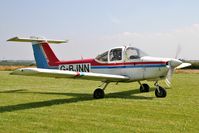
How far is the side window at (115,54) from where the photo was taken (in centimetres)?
1245

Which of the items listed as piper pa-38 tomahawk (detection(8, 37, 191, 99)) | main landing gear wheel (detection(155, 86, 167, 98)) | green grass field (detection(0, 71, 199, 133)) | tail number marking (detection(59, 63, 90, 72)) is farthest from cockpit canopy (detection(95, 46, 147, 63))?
green grass field (detection(0, 71, 199, 133))

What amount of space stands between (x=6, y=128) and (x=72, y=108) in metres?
2.93

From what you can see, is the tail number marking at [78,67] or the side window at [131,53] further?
the tail number marking at [78,67]

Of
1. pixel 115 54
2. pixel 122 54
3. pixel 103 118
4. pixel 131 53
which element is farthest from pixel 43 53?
pixel 103 118

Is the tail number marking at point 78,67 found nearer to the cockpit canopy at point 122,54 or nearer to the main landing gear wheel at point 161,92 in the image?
the cockpit canopy at point 122,54

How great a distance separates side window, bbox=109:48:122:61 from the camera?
1245 cm

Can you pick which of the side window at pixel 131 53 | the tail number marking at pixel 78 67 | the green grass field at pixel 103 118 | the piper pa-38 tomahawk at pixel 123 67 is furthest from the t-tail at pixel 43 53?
the green grass field at pixel 103 118

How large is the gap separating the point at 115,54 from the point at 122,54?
0.33 m

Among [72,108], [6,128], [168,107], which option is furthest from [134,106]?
[6,128]

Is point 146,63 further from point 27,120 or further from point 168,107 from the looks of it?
point 27,120

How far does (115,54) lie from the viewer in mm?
12555

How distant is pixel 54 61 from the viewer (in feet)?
49.2

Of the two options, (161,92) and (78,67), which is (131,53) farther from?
(78,67)

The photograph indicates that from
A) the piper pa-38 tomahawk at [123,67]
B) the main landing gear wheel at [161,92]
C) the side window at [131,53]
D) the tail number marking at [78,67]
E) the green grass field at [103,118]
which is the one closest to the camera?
the green grass field at [103,118]
